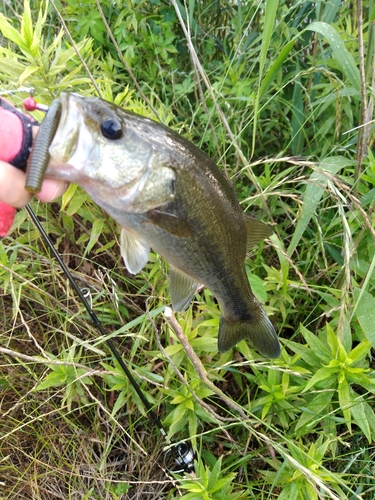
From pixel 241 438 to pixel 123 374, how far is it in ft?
2.08

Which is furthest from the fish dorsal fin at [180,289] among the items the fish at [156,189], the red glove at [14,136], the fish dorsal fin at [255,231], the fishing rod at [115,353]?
the red glove at [14,136]

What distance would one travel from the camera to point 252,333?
1.69 m

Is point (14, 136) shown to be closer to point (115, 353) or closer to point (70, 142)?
point (70, 142)

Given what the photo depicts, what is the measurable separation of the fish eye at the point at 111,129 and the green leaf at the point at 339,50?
964 millimetres

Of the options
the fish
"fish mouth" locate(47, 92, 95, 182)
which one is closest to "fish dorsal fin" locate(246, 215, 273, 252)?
the fish

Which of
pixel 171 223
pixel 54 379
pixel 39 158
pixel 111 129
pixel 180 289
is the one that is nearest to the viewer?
pixel 39 158

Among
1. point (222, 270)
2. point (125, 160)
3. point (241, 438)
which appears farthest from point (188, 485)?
point (125, 160)

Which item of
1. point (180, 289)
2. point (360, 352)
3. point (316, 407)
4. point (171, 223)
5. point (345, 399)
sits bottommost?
point (316, 407)

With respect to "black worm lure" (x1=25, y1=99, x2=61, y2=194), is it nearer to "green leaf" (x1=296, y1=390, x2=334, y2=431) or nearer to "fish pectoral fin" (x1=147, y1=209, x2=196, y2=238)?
"fish pectoral fin" (x1=147, y1=209, x2=196, y2=238)

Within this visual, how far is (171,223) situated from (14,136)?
0.48 m

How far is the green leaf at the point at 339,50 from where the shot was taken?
1715mm

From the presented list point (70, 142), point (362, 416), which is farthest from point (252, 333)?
point (70, 142)

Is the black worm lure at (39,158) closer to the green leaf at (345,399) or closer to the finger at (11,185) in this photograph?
the finger at (11,185)

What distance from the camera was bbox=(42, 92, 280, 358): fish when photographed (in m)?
1.17
